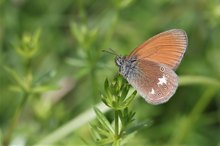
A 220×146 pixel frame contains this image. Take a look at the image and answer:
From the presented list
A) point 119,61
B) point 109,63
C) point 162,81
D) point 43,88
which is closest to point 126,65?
point 119,61

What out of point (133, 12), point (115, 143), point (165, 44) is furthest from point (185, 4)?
point (115, 143)

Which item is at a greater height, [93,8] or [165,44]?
[93,8]

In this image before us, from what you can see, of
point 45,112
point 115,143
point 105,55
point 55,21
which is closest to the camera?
point 115,143

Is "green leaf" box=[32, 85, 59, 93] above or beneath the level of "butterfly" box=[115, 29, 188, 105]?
above

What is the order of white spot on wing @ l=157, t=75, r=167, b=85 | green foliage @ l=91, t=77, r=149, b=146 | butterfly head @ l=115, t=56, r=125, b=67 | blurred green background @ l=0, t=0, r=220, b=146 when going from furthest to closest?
1. blurred green background @ l=0, t=0, r=220, b=146
2. butterfly head @ l=115, t=56, r=125, b=67
3. white spot on wing @ l=157, t=75, r=167, b=85
4. green foliage @ l=91, t=77, r=149, b=146

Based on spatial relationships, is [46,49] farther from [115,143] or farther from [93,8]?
[115,143]

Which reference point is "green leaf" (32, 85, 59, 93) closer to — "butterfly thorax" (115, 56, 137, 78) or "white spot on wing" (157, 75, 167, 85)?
"butterfly thorax" (115, 56, 137, 78)

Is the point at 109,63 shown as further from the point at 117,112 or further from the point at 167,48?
the point at 117,112

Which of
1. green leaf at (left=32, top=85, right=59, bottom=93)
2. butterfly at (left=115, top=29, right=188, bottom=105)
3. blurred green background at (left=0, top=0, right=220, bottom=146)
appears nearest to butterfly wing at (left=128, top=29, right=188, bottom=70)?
butterfly at (left=115, top=29, right=188, bottom=105)
